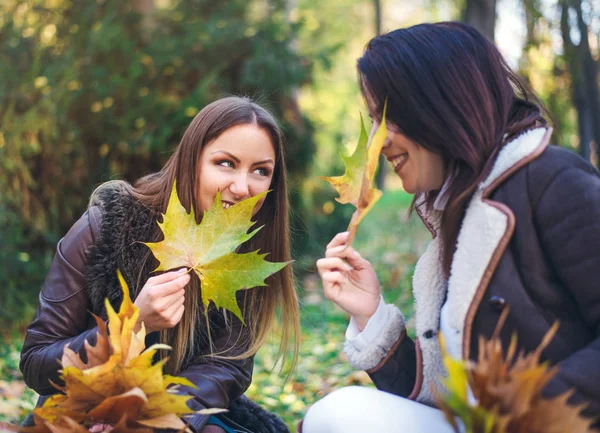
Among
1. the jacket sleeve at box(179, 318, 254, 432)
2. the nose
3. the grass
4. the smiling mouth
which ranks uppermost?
the smiling mouth

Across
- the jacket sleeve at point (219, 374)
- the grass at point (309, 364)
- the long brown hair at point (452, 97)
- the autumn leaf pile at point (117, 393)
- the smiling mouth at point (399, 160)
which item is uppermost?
the long brown hair at point (452, 97)

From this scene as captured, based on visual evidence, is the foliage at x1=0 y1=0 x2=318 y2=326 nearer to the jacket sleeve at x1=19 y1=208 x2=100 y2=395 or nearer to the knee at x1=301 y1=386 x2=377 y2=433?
the jacket sleeve at x1=19 y1=208 x2=100 y2=395

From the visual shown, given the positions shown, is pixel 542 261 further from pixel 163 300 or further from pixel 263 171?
pixel 263 171

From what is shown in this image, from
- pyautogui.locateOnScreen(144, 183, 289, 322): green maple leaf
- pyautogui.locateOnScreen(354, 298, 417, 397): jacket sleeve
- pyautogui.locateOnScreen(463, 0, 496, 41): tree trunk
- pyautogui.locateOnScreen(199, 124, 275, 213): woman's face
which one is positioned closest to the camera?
pyautogui.locateOnScreen(144, 183, 289, 322): green maple leaf

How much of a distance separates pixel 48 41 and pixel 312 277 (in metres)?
3.26

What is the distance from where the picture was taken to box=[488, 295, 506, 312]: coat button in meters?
1.37

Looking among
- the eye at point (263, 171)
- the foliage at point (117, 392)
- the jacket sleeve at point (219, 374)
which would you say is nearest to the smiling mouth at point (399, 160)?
the eye at point (263, 171)

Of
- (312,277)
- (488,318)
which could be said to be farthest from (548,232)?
(312,277)

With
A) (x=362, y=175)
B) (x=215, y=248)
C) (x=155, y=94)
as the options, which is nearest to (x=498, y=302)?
(x=362, y=175)

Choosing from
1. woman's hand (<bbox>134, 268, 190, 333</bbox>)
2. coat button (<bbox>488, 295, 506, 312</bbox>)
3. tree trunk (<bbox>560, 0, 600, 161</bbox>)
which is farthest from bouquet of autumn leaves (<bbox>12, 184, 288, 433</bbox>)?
tree trunk (<bbox>560, 0, 600, 161</bbox>)

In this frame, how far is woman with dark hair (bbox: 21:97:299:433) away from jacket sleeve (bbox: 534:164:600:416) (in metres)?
0.93

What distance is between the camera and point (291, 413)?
10.8 ft

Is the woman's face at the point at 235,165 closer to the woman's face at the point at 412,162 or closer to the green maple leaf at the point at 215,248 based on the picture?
the green maple leaf at the point at 215,248

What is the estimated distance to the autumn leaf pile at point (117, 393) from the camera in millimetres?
1332
